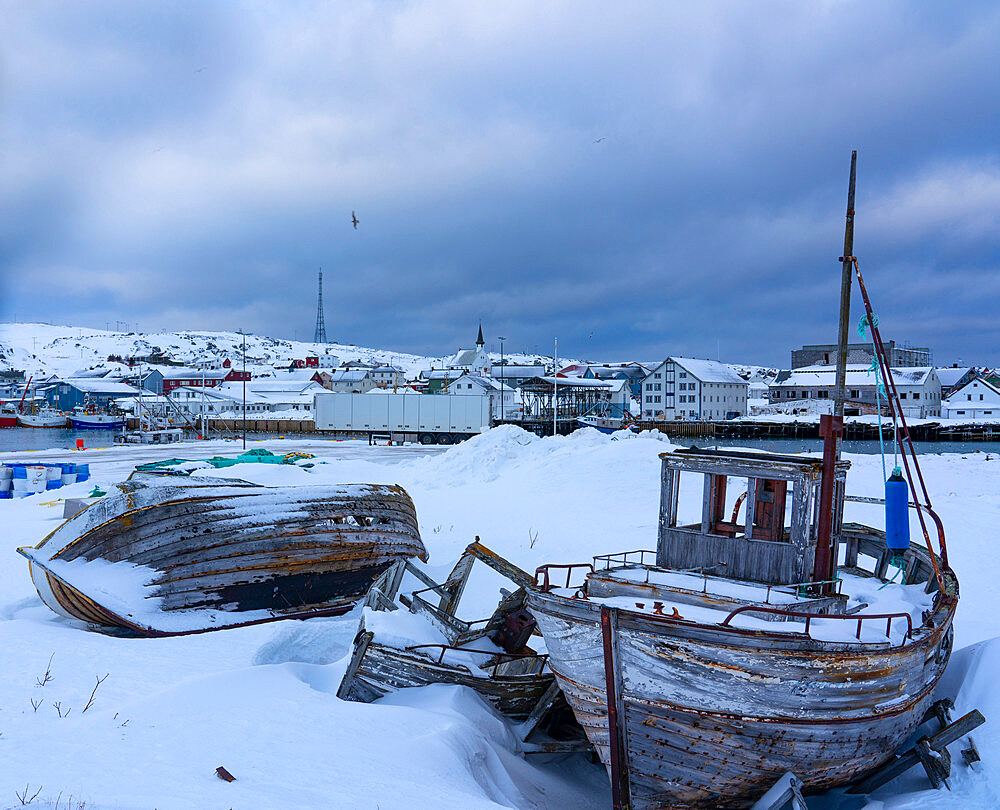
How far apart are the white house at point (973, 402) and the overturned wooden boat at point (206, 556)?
9068 cm

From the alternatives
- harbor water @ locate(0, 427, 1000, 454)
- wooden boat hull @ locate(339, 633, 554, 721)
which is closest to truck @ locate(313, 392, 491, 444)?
harbor water @ locate(0, 427, 1000, 454)

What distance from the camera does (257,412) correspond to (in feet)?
324

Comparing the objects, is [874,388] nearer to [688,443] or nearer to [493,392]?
[688,443]

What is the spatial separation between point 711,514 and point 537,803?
12.4 ft

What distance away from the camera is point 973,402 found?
85.0 metres

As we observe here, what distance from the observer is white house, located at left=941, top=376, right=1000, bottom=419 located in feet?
272

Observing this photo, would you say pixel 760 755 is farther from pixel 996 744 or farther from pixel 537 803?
pixel 996 744

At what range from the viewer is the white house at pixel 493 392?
7081 cm

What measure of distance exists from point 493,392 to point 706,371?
29.7 meters

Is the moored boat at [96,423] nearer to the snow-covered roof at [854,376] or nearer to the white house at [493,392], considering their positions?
the white house at [493,392]

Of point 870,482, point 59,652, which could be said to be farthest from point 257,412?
point 59,652

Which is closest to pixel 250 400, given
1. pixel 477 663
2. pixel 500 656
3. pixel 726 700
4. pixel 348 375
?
pixel 348 375

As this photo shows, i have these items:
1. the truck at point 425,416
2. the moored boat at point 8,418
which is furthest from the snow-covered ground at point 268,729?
the moored boat at point 8,418

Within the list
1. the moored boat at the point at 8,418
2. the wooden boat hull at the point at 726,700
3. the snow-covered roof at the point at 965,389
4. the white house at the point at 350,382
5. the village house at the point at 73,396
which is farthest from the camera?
the white house at the point at 350,382
